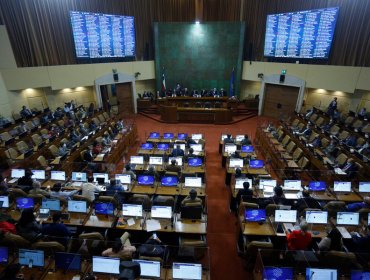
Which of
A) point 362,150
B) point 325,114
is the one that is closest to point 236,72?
point 325,114

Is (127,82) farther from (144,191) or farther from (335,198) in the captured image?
(335,198)

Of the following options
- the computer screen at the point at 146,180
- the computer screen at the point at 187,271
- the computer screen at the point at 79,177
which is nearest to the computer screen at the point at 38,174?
the computer screen at the point at 79,177

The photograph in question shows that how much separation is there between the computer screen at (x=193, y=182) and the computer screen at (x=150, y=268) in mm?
3465

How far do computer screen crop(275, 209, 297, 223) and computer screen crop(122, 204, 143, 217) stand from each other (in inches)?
132

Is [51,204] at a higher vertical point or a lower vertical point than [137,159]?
higher

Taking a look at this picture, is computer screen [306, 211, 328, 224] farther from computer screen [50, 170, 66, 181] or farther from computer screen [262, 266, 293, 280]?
computer screen [50, 170, 66, 181]

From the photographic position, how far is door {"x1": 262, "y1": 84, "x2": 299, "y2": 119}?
17.6 meters

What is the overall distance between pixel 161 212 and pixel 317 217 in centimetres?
378

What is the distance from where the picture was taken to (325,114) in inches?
599

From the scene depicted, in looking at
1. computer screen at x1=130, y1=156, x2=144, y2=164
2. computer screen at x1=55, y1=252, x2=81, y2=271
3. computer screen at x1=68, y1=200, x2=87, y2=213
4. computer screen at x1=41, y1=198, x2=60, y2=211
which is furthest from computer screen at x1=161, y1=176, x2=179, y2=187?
computer screen at x1=55, y1=252, x2=81, y2=271

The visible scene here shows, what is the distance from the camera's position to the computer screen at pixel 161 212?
6133 millimetres

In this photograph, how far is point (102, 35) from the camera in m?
16.6

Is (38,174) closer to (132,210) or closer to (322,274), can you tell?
(132,210)

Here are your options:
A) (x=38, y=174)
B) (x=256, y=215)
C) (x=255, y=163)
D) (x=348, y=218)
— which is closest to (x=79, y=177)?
(x=38, y=174)
